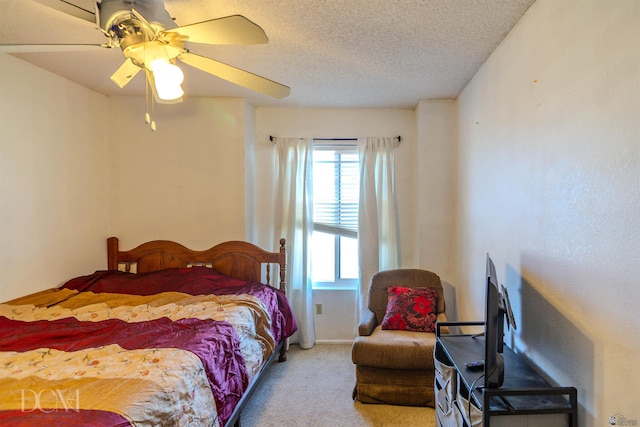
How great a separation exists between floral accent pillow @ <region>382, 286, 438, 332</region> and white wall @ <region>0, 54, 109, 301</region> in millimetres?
2733

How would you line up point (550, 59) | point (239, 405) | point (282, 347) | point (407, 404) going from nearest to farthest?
point (550, 59) → point (239, 405) → point (407, 404) → point (282, 347)

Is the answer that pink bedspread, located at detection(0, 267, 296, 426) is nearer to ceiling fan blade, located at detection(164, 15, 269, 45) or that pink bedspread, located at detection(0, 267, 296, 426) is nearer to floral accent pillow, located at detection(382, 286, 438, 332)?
floral accent pillow, located at detection(382, 286, 438, 332)

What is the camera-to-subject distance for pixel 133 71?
5.80 ft

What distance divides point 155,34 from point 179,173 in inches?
81.8

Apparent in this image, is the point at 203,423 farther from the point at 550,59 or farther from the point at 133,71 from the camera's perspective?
the point at 550,59

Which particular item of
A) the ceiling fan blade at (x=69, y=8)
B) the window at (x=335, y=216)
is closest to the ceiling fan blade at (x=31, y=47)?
the ceiling fan blade at (x=69, y=8)

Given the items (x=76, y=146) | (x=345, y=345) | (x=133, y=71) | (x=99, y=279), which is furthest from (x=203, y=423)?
(x=76, y=146)

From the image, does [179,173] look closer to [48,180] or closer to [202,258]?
[202,258]

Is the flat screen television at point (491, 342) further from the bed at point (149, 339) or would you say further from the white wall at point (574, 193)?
the bed at point (149, 339)

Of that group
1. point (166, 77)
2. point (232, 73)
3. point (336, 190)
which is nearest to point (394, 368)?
point (336, 190)

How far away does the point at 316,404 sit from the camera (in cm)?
253

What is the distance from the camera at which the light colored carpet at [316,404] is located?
7.63ft

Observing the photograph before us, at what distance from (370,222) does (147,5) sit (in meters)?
2.59

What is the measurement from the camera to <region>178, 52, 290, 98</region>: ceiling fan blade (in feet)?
5.64
